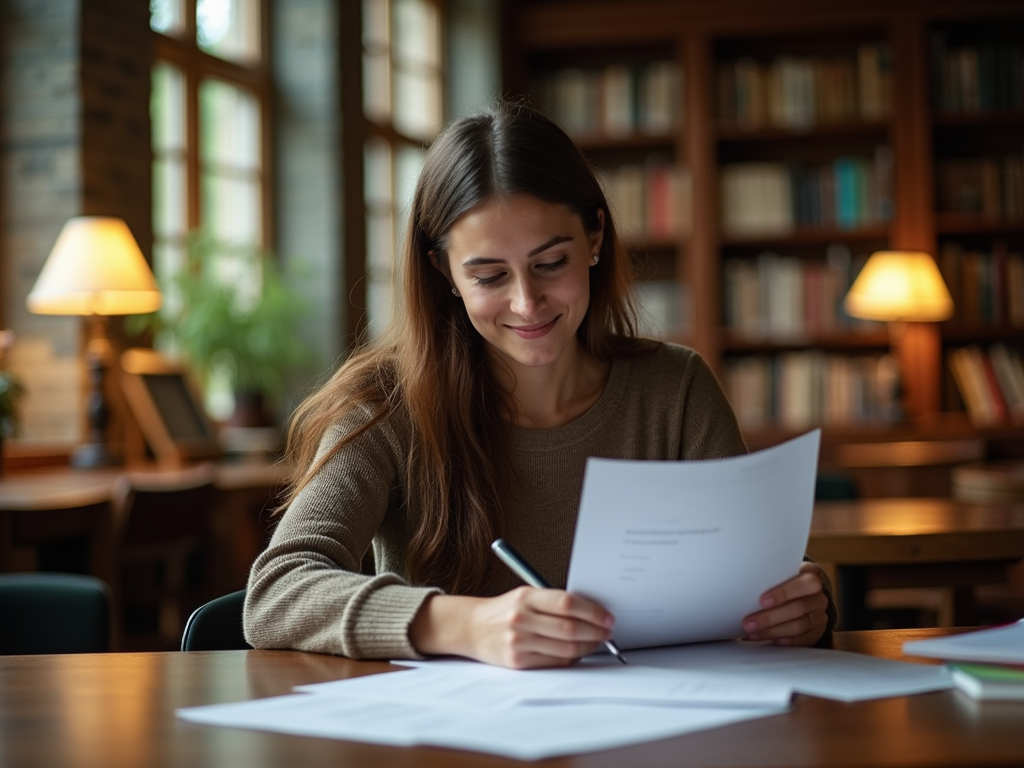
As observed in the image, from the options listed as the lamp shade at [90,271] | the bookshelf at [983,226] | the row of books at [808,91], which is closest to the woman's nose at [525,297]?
the lamp shade at [90,271]

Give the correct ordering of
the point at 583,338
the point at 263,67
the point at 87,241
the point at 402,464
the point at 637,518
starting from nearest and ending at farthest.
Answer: the point at 637,518
the point at 402,464
the point at 583,338
the point at 87,241
the point at 263,67

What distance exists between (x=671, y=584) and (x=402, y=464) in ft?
1.75

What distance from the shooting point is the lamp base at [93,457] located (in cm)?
418

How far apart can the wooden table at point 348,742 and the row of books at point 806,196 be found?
17.7 feet

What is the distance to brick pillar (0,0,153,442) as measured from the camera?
4371 mm

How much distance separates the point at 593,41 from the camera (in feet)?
21.6

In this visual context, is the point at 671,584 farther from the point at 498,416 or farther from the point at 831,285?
the point at 831,285

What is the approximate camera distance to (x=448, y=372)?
1.75 meters

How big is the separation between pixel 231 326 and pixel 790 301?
2.71 meters

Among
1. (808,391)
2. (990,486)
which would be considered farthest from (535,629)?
(808,391)

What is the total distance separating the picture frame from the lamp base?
1.17 ft

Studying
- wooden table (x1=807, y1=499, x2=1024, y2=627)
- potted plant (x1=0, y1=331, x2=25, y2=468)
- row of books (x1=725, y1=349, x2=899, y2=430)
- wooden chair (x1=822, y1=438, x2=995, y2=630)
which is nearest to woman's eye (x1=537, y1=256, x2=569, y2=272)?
wooden table (x1=807, y1=499, x2=1024, y2=627)

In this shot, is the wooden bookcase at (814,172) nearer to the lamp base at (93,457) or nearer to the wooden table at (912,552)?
the lamp base at (93,457)

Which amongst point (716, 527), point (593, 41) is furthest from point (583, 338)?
point (593, 41)
